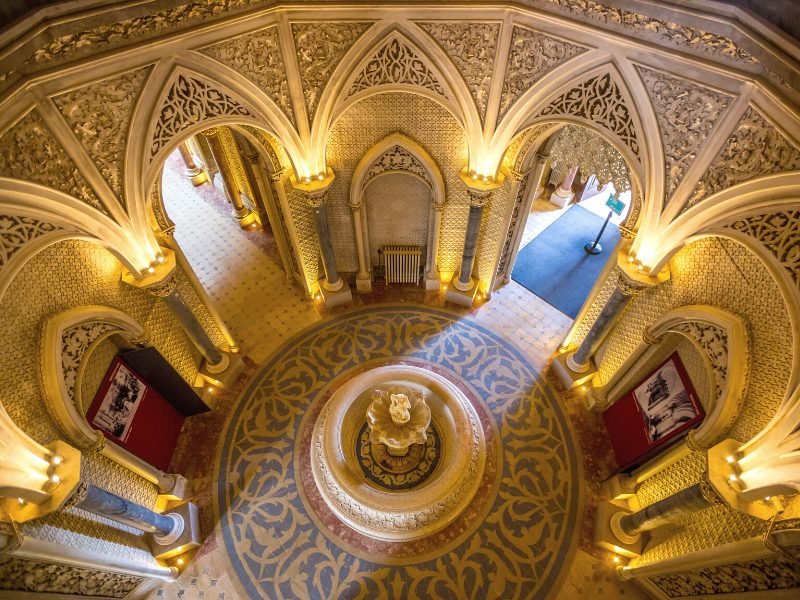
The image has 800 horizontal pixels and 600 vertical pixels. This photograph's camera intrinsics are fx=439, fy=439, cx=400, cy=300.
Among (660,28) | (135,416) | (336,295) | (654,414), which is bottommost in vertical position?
(135,416)

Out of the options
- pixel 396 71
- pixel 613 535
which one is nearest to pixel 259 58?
pixel 396 71

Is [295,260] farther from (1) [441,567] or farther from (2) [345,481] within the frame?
(1) [441,567]

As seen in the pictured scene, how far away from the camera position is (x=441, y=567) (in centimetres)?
563

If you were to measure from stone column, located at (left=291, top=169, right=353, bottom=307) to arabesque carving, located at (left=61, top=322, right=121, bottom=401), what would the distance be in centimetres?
311

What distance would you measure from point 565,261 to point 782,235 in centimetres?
564

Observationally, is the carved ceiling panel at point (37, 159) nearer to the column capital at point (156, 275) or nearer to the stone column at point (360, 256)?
the column capital at point (156, 275)

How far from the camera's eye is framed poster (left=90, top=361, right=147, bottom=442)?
5164 millimetres

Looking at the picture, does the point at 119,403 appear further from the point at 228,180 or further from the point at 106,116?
the point at 228,180

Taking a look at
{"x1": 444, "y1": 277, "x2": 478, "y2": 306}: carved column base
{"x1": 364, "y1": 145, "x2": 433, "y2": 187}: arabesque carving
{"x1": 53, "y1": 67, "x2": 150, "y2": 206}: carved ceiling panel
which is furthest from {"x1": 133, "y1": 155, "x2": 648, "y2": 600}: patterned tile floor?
{"x1": 53, "y1": 67, "x2": 150, "y2": 206}: carved ceiling panel

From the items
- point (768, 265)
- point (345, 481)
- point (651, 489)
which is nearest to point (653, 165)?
point (768, 265)

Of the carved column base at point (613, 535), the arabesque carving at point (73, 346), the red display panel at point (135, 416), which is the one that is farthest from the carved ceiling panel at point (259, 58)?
the carved column base at point (613, 535)

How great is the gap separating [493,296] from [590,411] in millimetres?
2697

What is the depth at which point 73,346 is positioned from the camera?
4.58 m

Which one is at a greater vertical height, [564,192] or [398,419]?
[564,192]
